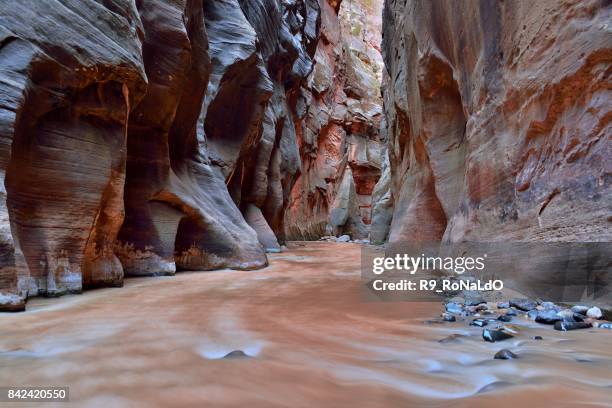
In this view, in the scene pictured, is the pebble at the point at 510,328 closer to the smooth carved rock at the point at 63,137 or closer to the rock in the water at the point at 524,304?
the rock in the water at the point at 524,304

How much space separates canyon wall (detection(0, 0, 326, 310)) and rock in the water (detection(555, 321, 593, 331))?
4020mm

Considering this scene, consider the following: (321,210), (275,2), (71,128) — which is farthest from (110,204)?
(321,210)

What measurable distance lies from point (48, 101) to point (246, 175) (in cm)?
913

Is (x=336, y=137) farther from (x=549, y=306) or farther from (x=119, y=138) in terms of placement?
(x=549, y=306)

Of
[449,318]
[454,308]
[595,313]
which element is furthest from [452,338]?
[595,313]

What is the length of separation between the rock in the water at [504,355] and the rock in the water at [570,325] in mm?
853

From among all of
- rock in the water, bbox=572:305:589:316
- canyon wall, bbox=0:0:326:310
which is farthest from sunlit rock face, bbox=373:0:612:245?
canyon wall, bbox=0:0:326:310

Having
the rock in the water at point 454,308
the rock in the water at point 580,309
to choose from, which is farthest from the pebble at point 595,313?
the rock in the water at point 454,308

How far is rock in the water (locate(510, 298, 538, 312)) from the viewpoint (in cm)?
309

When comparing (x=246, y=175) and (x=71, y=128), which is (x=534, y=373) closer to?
(x=71, y=128)

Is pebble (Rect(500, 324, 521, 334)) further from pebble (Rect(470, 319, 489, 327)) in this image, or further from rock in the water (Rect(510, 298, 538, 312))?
rock in the water (Rect(510, 298, 538, 312))

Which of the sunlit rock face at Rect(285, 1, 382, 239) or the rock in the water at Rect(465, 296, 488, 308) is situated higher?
the sunlit rock face at Rect(285, 1, 382, 239)

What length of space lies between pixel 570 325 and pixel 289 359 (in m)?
1.89

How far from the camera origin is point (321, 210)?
3005 centimetres
